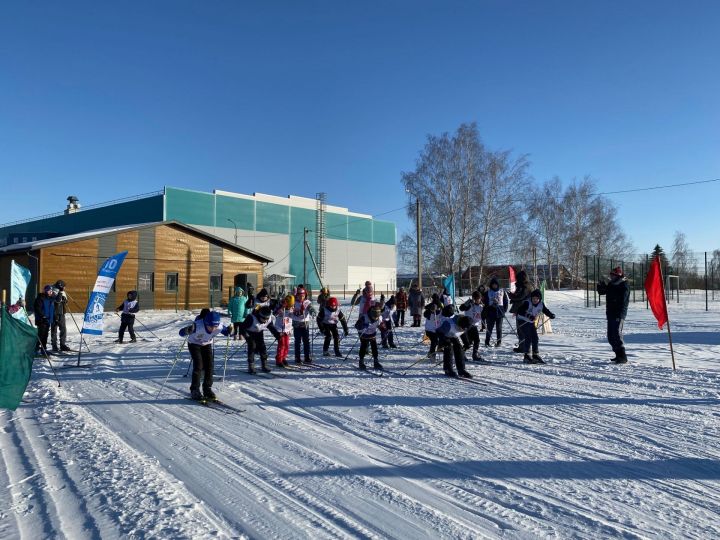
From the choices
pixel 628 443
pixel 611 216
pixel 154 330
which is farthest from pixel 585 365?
pixel 611 216

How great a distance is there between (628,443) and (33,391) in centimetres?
851

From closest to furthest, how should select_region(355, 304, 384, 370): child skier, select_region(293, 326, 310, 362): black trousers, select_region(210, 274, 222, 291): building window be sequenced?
select_region(355, 304, 384, 370): child skier < select_region(293, 326, 310, 362): black trousers < select_region(210, 274, 222, 291): building window

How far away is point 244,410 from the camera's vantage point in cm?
700

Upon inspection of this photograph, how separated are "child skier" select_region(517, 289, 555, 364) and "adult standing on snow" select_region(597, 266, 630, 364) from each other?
1.37 m

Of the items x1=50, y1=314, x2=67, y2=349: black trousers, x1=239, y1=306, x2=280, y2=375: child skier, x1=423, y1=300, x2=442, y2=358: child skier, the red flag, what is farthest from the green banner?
the red flag

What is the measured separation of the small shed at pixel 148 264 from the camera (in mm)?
25781

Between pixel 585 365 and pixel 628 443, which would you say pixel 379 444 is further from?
pixel 585 365

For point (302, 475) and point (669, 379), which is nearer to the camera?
point (302, 475)

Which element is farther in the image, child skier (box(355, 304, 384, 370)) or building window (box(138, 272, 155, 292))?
building window (box(138, 272, 155, 292))

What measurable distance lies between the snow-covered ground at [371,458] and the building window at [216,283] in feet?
73.5

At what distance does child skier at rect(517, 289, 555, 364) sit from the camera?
10727 millimetres

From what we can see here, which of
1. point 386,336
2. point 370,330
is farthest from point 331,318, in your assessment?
point 386,336

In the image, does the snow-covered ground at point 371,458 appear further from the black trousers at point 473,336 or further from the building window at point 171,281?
the building window at point 171,281

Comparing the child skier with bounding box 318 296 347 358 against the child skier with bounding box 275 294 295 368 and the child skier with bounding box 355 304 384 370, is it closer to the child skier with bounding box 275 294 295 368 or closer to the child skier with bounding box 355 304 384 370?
the child skier with bounding box 275 294 295 368
